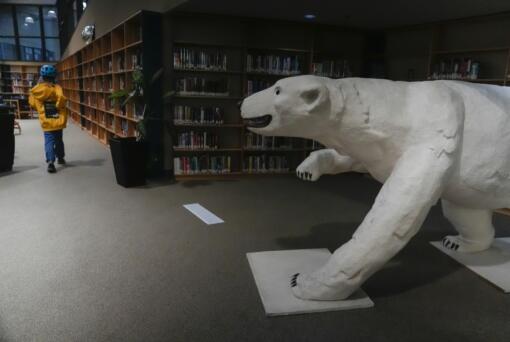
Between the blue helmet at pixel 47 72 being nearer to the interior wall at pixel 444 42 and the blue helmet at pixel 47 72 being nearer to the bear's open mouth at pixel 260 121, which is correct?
the bear's open mouth at pixel 260 121

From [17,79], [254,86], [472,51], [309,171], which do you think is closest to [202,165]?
[254,86]

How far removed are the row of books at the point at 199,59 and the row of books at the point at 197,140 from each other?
32.1 inches

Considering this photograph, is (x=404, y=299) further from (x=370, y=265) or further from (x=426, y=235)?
(x=426, y=235)

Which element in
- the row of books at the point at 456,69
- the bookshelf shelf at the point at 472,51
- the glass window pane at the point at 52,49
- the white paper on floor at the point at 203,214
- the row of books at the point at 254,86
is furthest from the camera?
the glass window pane at the point at 52,49

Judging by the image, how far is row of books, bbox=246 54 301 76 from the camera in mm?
4938

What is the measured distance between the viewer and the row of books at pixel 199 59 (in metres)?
4.65

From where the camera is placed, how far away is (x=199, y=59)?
472cm

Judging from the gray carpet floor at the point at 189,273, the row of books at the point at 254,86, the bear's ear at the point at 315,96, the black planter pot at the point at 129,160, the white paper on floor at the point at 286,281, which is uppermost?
the row of books at the point at 254,86

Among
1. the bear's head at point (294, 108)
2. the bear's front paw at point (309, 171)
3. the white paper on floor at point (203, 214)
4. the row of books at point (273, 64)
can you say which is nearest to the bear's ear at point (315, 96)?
the bear's head at point (294, 108)

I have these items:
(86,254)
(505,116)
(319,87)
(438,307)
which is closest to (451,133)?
(505,116)

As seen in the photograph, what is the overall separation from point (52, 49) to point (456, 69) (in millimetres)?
14594

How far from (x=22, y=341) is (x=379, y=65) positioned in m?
5.20

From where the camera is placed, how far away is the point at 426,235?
122 inches

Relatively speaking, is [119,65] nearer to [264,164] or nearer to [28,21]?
[264,164]
